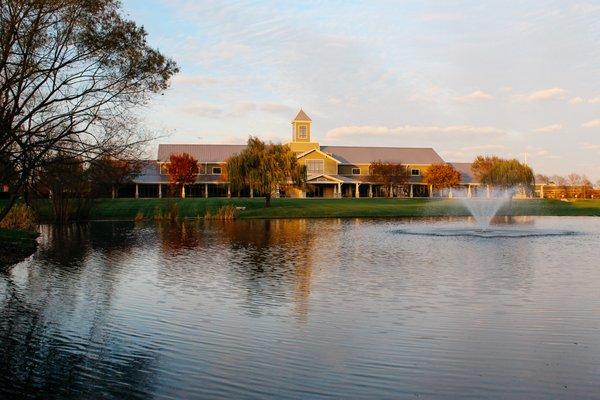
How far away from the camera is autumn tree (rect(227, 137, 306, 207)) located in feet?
209

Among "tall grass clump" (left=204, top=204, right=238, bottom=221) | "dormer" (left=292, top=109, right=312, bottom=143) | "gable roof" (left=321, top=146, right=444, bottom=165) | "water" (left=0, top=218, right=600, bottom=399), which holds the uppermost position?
"dormer" (left=292, top=109, right=312, bottom=143)

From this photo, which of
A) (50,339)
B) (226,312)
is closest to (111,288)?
(226,312)

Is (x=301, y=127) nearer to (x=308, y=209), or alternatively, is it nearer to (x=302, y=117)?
(x=302, y=117)

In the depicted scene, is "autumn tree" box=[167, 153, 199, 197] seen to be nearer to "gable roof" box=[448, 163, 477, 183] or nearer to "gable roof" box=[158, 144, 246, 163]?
"gable roof" box=[158, 144, 246, 163]

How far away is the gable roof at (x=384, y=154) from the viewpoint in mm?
96625

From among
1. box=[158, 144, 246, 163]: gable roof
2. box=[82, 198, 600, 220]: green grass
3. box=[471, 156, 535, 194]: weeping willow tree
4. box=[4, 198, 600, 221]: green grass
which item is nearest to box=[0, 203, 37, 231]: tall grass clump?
box=[4, 198, 600, 221]: green grass

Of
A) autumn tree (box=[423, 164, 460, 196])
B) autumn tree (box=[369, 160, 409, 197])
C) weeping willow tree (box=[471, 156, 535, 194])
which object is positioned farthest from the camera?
autumn tree (box=[423, 164, 460, 196])

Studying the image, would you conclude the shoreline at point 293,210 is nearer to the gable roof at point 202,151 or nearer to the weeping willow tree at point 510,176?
the weeping willow tree at point 510,176

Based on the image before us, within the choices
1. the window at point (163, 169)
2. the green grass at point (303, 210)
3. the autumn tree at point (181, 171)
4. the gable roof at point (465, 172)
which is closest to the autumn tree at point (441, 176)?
the gable roof at point (465, 172)

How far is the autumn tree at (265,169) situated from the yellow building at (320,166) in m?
19.7

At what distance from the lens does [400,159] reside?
3824 inches

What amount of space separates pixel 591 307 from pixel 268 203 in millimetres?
49854

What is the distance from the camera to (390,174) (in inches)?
3536

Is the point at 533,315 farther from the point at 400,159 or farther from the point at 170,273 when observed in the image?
the point at 400,159
